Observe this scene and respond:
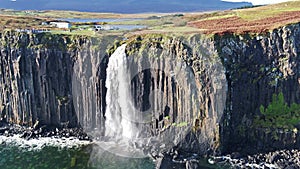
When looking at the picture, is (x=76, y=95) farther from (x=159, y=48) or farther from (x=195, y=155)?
(x=195, y=155)

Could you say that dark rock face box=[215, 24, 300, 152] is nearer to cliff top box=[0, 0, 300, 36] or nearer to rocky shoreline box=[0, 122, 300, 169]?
cliff top box=[0, 0, 300, 36]

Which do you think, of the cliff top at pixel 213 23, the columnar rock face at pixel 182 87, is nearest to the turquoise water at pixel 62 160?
the columnar rock face at pixel 182 87

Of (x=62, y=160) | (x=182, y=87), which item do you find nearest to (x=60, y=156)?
(x=62, y=160)

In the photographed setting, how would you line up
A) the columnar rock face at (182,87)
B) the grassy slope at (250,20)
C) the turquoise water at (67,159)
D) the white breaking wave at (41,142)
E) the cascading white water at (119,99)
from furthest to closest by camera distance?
the cascading white water at (119,99)
the grassy slope at (250,20)
the white breaking wave at (41,142)
the columnar rock face at (182,87)
the turquoise water at (67,159)

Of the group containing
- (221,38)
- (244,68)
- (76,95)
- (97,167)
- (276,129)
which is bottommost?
(97,167)

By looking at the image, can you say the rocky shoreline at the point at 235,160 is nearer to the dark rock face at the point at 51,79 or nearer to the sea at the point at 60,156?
the sea at the point at 60,156

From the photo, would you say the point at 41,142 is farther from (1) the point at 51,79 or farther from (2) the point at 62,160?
(1) the point at 51,79

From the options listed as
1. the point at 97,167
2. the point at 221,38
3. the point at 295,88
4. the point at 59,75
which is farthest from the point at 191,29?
the point at 97,167
